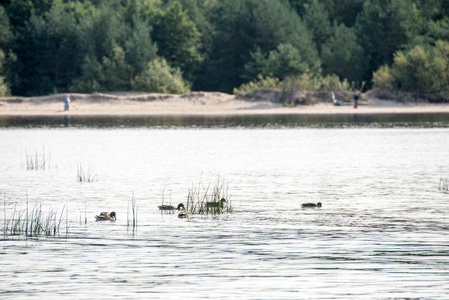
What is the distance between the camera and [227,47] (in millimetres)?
116688

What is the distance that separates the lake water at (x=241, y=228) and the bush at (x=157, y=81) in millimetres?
61165

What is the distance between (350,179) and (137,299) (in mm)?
20231

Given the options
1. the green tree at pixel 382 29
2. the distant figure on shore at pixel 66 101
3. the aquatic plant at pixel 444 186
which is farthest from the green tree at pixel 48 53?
the aquatic plant at pixel 444 186

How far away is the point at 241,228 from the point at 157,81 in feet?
290

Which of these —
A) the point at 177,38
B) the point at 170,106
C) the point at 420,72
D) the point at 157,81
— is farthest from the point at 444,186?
the point at 177,38

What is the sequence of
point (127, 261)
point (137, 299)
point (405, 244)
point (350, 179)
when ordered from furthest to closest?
point (350, 179), point (405, 244), point (127, 261), point (137, 299)

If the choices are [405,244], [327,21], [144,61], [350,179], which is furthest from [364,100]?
[405,244]

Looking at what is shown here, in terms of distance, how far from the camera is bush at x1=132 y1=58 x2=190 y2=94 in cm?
10781

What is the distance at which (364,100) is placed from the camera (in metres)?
101

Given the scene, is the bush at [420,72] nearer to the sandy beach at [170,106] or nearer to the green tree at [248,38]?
the sandy beach at [170,106]

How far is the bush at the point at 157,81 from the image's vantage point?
108 meters

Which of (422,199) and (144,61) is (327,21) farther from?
(422,199)

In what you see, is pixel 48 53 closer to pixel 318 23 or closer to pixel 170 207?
pixel 318 23

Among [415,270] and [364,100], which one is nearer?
[415,270]
